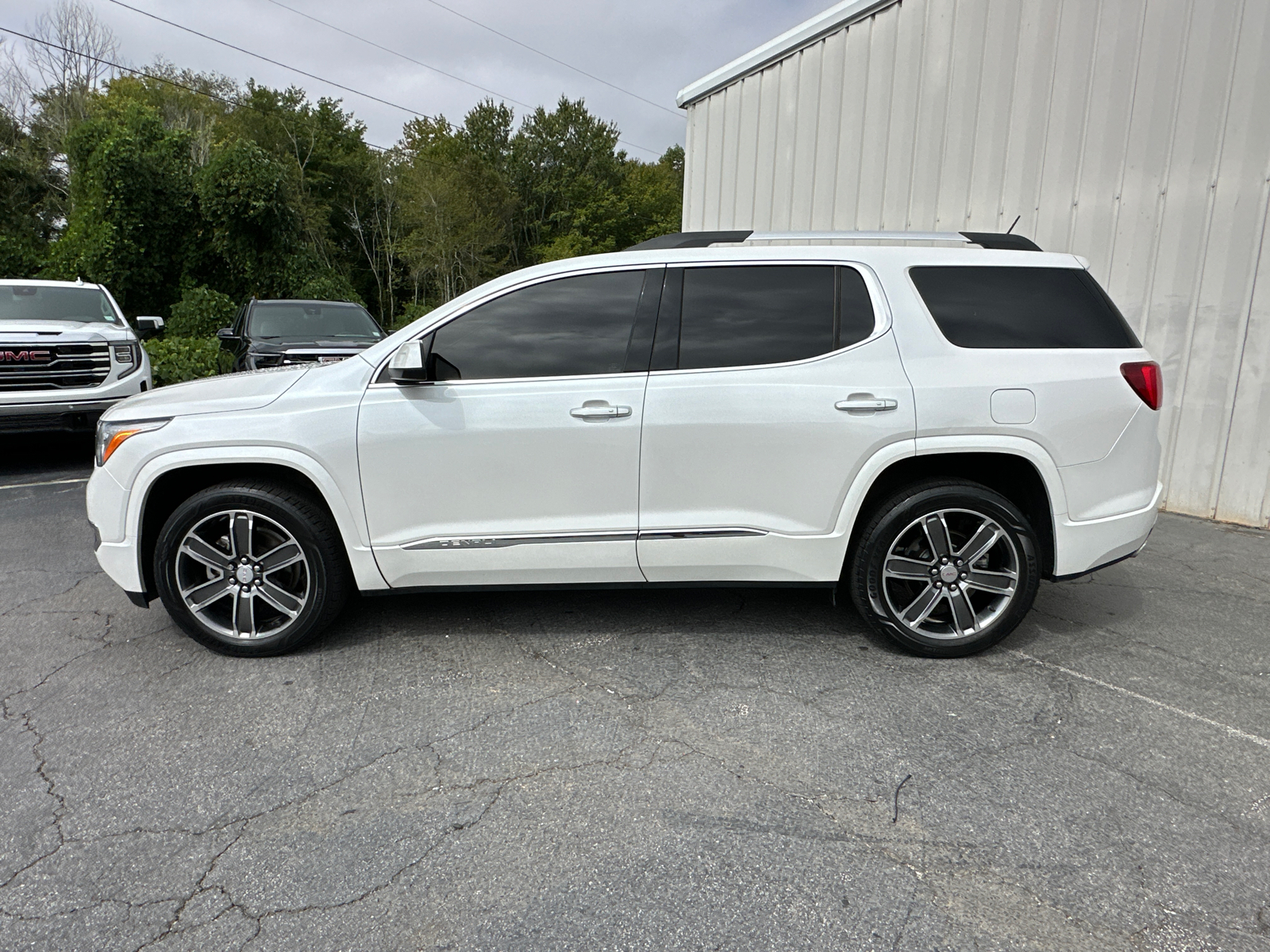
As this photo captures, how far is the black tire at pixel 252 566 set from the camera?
3531 mm

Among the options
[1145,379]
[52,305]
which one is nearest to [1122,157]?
[1145,379]

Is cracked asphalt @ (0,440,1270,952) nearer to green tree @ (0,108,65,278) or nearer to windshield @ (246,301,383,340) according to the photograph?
windshield @ (246,301,383,340)

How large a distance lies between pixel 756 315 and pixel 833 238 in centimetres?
62

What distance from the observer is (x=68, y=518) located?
20.1ft

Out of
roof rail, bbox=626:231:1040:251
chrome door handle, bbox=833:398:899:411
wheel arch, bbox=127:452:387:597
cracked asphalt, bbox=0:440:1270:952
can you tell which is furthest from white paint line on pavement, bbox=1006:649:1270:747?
wheel arch, bbox=127:452:387:597

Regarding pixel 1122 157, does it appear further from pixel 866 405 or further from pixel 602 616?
pixel 602 616

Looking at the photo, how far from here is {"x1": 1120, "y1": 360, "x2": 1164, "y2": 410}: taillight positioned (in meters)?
3.52

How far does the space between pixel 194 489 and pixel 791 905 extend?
123 inches

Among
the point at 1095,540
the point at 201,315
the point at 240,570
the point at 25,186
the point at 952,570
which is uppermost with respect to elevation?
the point at 25,186

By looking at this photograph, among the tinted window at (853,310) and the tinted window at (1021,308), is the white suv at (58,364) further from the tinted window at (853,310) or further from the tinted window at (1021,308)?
the tinted window at (1021,308)

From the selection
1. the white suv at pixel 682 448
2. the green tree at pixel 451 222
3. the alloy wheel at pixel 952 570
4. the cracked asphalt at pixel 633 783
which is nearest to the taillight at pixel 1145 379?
the white suv at pixel 682 448

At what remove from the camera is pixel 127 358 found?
816cm


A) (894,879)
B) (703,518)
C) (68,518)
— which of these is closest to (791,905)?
(894,879)

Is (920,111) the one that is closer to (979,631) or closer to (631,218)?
(979,631)
